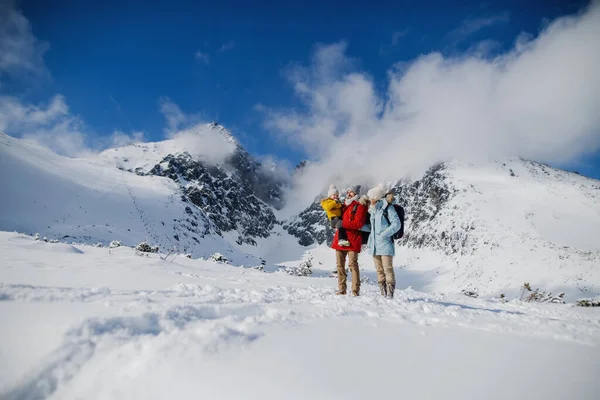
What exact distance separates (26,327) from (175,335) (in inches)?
42.2

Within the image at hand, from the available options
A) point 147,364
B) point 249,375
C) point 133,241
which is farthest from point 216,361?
point 133,241

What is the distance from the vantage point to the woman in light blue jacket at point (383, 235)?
6.57 metres

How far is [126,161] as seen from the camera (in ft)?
334

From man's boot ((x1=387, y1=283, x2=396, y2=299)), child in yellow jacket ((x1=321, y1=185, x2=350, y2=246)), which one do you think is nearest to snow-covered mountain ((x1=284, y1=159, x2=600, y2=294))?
man's boot ((x1=387, y1=283, x2=396, y2=299))

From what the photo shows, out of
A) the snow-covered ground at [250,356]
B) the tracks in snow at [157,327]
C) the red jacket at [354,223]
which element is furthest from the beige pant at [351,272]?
the snow-covered ground at [250,356]

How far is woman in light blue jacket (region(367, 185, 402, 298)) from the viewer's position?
6570mm

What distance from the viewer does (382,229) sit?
674 centimetres

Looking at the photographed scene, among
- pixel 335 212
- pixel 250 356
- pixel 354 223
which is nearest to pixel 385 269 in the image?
pixel 354 223

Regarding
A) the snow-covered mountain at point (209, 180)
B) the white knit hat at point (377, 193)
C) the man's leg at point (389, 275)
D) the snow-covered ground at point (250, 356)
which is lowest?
the snow-covered ground at point (250, 356)

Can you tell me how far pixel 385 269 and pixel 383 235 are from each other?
81 cm

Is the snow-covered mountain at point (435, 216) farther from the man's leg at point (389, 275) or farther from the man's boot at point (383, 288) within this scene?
the man's leg at point (389, 275)

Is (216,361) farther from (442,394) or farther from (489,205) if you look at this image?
(489,205)

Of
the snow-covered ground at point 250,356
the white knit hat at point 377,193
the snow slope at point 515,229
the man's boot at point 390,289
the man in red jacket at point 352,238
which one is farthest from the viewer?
the snow slope at point 515,229

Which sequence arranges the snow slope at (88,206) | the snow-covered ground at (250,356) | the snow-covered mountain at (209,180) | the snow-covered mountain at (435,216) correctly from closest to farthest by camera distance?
1. the snow-covered ground at (250,356)
2. the snow slope at (88,206)
3. the snow-covered mountain at (435,216)
4. the snow-covered mountain at (209,180)
